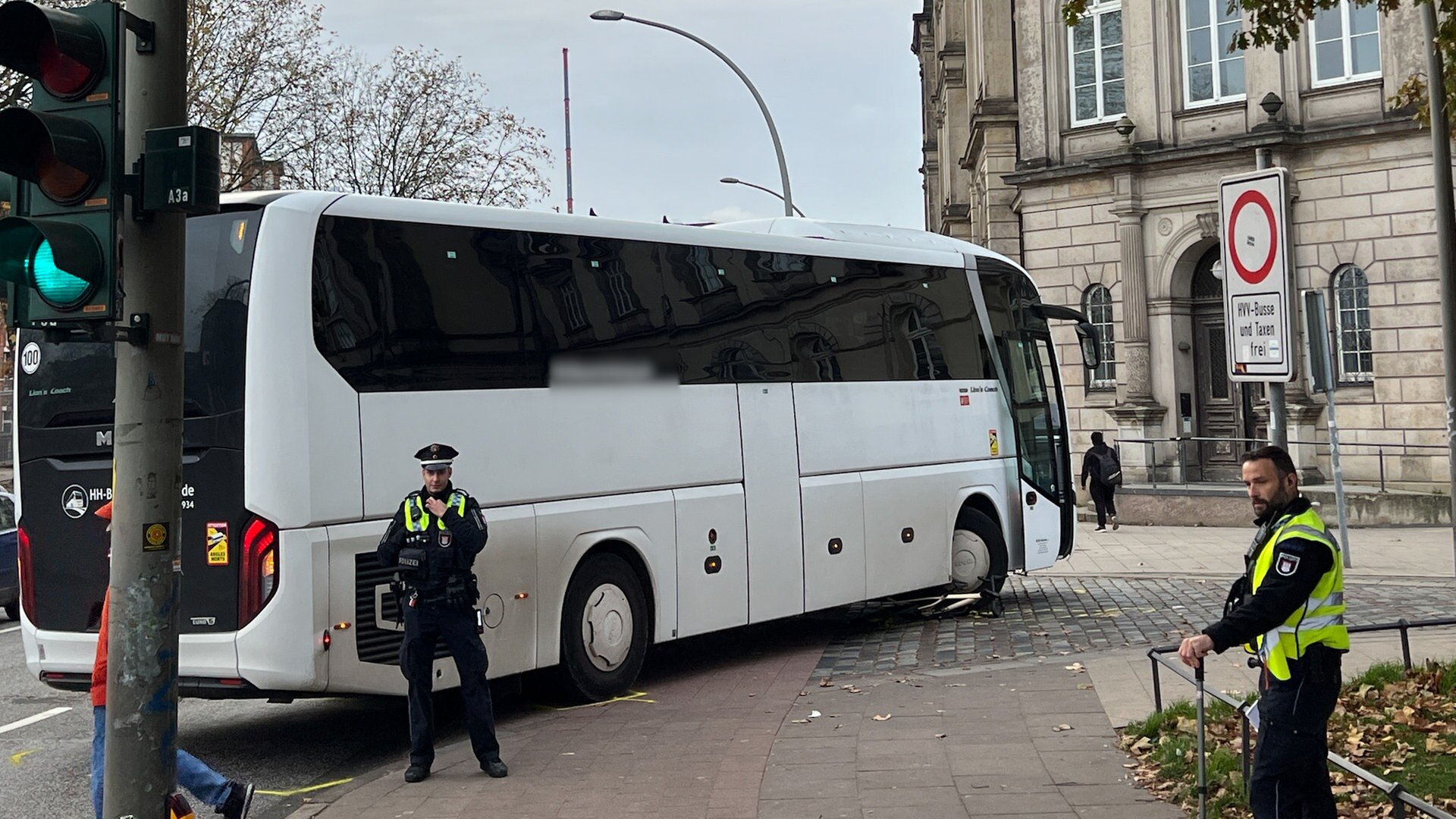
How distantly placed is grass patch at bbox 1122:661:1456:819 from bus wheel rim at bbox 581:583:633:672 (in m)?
3.87

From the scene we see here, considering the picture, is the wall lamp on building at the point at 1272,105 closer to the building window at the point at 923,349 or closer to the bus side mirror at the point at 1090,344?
the bus side mirror at the point at 1090,344

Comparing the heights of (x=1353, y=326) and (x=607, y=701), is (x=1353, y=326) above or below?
above

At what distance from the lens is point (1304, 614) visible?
5.81 m

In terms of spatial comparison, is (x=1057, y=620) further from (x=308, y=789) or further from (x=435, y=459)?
(x=308, y=789)

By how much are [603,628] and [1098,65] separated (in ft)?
77.8

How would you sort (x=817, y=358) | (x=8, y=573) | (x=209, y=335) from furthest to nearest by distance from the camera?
(x=8, y=573)
(x=817, y=358)
(x=209, y=335)

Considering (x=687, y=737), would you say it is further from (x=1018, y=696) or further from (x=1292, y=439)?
(x=1292, y=439)

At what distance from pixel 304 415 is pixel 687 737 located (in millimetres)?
2947

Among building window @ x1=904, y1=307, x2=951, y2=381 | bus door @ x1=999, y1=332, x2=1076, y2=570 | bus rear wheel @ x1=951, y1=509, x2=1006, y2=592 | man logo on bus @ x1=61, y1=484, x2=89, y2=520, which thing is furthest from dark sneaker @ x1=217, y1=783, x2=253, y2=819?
bus door @ x1=999, y1=332, x2=1076, y2=570

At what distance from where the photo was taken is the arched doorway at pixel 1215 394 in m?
30.2

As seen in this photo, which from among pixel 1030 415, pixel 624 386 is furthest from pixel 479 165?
pixel 624 386

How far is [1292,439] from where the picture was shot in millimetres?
28906

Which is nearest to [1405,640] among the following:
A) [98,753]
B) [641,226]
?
[641,226]

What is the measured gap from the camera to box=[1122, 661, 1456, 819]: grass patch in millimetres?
7242
